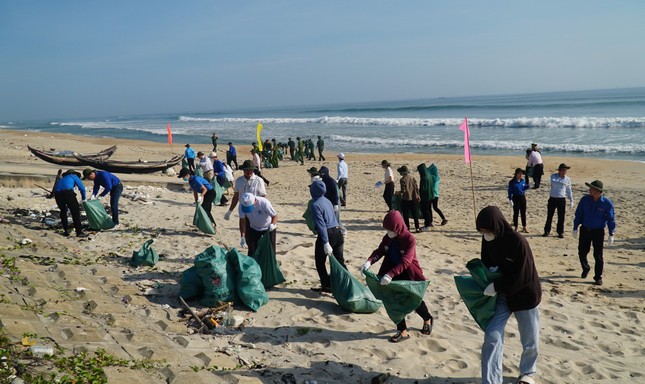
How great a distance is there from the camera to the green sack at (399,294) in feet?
15.3

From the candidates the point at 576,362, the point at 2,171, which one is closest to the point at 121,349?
the point at 576,362

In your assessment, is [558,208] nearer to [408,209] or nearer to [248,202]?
[408,209]

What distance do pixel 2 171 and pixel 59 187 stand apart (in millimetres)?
6962

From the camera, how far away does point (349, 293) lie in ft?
18.2

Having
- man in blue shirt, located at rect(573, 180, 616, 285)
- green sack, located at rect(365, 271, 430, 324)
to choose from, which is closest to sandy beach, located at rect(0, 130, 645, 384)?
green sack, located at rect(365, 271, 430, 324)

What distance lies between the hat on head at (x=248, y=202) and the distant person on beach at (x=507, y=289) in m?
3.27

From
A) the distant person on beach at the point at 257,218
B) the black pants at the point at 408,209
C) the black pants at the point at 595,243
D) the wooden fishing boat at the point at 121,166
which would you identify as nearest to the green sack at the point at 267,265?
the distant person on beach at the point at 257,218

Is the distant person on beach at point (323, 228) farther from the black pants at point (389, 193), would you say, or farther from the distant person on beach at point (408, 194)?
the black pants at point (389, 193)

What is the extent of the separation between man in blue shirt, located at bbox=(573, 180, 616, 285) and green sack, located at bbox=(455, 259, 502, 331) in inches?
154

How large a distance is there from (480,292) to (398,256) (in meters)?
1.07

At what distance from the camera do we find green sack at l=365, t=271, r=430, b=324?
183 inches

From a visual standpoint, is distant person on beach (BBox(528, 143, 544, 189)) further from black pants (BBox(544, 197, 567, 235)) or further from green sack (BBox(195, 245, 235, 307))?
green sack (BBox(195, 245, 235, 307))

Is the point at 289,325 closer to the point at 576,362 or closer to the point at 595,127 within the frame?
the point at 576,362

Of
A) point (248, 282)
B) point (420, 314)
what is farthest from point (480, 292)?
point (248, 282)
